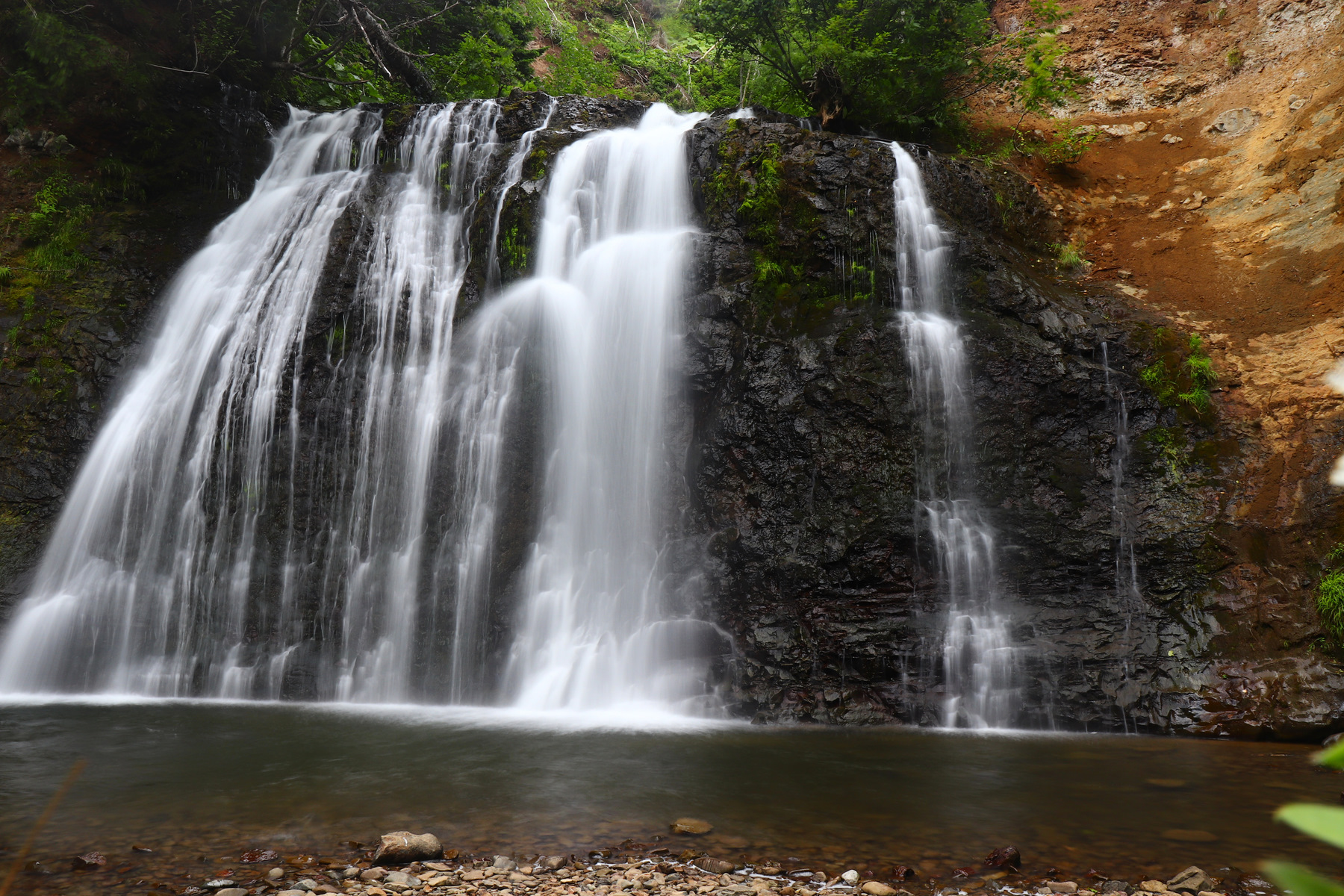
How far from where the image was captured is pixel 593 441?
10078 millimetres

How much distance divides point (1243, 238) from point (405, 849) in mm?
12887

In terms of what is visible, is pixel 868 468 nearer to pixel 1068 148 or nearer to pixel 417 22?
pixel 1068 148

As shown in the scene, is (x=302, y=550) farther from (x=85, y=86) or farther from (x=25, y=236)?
(x=85, y=86)

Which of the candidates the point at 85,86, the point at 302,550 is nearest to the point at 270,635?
the point at 302,550

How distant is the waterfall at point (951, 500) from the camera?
8203 mm

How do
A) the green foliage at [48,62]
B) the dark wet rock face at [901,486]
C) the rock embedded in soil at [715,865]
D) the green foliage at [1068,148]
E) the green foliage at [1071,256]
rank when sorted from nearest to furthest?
1. the rock embedded in soil at [715,865]
2. the dark wet rock face at [901,486]
3. the green foliage at [1071,256]
4. the green foliage at [48,62]
5. the green foliage at [1068,148]

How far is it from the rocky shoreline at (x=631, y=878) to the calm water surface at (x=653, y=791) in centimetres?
15

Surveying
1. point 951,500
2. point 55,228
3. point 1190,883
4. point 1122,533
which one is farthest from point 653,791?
point 55,228

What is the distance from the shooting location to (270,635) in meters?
9.78

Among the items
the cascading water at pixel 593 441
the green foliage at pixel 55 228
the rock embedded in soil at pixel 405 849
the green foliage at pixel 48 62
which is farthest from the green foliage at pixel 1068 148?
the green foliage at pixel 55 228

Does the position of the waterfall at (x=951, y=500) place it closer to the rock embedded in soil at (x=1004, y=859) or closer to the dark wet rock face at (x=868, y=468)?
the dark wet rock face at (x=868, y=468)

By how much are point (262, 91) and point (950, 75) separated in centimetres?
1292

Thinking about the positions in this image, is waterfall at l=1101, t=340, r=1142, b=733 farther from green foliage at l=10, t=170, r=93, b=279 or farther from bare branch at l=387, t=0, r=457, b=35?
green foliage at l=10, t=170, r=93, b=279

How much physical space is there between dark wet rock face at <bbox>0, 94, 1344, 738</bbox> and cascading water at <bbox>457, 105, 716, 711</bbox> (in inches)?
12.0
